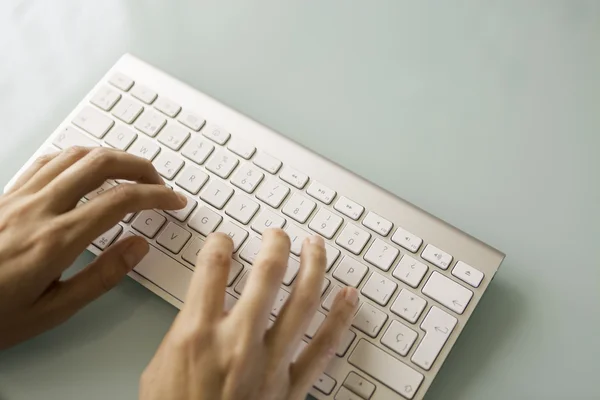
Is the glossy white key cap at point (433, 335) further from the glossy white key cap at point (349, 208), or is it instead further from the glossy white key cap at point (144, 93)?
the glossy white key cap at point (144, 93)

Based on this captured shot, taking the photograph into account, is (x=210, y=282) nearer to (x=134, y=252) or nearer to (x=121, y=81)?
(x=134, y=252)

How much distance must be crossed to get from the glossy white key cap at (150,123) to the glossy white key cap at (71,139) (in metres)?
0.05

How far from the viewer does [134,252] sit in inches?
Result: 21.6

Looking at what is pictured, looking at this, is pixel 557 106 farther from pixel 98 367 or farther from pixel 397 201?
pixel 98 367

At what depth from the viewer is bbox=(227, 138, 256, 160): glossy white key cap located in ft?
1.98

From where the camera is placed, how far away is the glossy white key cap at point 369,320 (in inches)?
20.4

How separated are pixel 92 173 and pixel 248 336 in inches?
8.5

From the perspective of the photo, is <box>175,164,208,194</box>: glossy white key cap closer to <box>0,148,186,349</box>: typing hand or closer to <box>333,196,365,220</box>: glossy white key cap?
<box>0,148,186,349</box>: typing hand

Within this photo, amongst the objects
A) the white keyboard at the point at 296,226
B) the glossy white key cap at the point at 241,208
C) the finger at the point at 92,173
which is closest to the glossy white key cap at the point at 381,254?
the white keyboard at the point at 296,226

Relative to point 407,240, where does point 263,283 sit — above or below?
below

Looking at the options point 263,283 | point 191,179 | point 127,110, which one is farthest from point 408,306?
point 127,110

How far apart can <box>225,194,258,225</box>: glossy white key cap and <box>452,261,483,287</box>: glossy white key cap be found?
0.19 m

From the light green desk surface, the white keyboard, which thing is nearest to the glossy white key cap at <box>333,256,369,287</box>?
the white keyboard

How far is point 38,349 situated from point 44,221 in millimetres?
114
